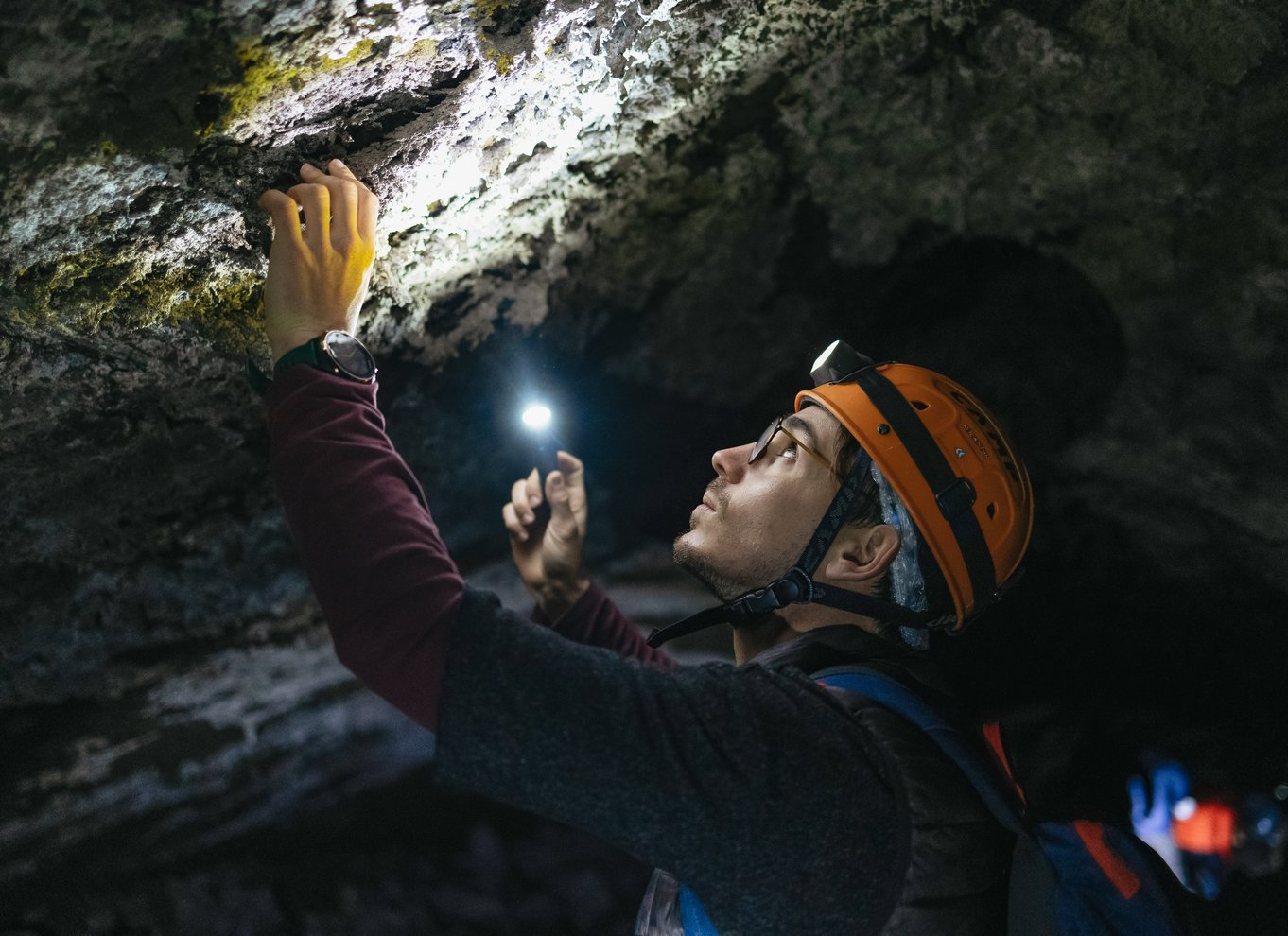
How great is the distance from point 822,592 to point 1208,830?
224 cm

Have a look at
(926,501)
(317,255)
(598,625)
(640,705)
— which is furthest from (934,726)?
(317,255)

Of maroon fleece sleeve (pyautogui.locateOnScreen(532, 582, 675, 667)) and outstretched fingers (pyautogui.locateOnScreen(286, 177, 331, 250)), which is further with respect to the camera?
maroon fleece sleeve (pyautogui.locateOnScreen(532, 582, 675, 667))

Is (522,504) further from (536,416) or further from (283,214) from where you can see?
(283,214)

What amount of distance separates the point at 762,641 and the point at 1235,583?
6.91 ft

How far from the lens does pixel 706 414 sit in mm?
3143

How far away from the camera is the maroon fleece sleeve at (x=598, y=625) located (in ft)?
8.23

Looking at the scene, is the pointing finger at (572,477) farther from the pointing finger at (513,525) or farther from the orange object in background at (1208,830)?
the orange object in background at (1208,830)

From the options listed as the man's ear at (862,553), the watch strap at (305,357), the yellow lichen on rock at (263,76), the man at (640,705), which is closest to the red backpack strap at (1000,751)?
the man at (640,705)

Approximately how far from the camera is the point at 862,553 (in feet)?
6.10

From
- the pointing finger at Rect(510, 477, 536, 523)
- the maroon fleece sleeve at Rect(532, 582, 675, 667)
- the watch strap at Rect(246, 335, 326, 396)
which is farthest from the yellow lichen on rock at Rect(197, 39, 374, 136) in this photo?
the maroon fleece sleeve at Rect(532, 582, 675, 667)

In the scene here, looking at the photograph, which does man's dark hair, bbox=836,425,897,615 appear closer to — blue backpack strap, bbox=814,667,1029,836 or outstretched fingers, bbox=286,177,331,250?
blue backpack strap, bbox=814,667,1029,836

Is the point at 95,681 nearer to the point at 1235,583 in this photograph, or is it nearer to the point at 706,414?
the point at 706,414

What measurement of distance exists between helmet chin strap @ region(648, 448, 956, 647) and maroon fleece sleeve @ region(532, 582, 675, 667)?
2.16ft

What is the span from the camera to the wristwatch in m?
1.45
